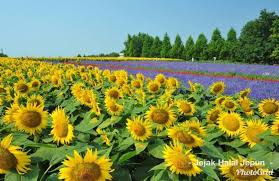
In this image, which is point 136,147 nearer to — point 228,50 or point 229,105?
point 229,105

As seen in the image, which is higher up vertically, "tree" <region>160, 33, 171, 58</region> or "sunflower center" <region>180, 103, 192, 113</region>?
"sunflower center" <region>180, 103, 192, 113</region>

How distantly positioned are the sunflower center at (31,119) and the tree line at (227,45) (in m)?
52.2

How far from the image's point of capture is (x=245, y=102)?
4254 millimetres

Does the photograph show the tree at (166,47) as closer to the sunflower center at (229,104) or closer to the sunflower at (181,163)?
the sunflower center at (229,104)

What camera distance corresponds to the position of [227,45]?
6569 centimetres

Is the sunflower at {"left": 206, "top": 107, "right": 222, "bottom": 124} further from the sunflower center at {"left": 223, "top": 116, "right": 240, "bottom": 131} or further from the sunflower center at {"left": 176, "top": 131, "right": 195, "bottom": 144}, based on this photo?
the sunflower center at {"left": 176, "top": 131, "right": 195, "bottom": 144}

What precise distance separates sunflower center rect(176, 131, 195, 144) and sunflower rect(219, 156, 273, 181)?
0.91 feet

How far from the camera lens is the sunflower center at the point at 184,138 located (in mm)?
2408

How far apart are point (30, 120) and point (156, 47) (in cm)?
7131

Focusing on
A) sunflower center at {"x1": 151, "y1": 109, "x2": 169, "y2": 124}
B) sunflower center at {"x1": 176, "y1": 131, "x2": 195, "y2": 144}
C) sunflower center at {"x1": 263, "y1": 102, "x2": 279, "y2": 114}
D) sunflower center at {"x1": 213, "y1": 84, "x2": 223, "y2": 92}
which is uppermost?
sunflower center at {"x1": 151, "y1": 109, "x2": 169, "y2": 124}

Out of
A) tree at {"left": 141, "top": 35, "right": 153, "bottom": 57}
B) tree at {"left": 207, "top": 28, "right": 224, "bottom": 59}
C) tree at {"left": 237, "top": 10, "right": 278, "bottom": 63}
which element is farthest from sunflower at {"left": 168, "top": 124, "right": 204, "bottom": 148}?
tree at {"left": 141, "top": 35, "right": 153, "bottom": 57}

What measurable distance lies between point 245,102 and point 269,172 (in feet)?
6.93

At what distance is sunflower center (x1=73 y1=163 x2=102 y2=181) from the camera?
6.08ft

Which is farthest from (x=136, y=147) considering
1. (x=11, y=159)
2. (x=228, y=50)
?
(x=228, y=50)
